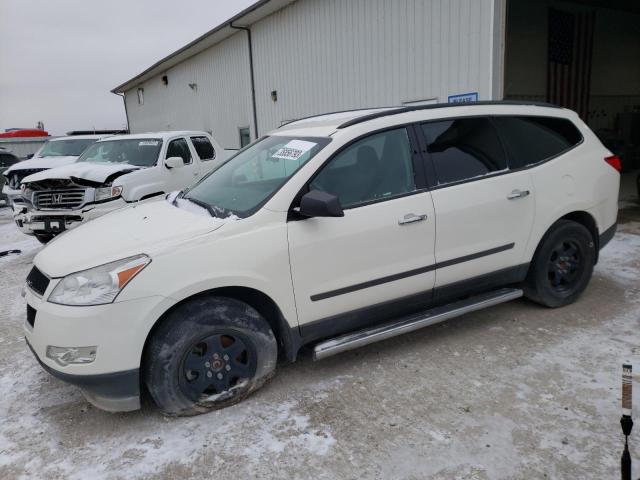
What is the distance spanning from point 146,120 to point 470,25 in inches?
800

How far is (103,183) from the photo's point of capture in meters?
6.99

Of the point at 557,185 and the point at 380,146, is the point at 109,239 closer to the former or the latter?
the point at 380,146

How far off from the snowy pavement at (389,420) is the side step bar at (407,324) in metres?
0.29

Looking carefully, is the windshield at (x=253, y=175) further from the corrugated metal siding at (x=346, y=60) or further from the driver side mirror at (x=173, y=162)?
the corrugated metal siding at (x=346, y=60)

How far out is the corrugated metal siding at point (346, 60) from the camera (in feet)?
24.3

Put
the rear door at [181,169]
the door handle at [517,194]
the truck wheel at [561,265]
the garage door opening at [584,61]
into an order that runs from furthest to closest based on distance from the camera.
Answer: the garage door opening at [584,61] < the rear door at [181,169] < the truck wheel at [561,265] < the door handle at [517,194]

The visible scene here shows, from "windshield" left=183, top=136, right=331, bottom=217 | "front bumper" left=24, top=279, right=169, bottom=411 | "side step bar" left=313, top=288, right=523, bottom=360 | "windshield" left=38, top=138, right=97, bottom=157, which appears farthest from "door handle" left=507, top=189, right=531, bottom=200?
"windshield" left=38, top=138, right=97, bottom=157

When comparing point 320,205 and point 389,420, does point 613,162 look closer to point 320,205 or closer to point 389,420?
point 320,205

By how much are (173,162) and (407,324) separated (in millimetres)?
5345

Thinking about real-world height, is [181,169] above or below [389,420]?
above

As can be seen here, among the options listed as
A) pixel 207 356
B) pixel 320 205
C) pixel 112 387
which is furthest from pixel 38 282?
pixel 320 205

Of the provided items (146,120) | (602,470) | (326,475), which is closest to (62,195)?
(326,475)

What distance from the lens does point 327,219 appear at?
3.20 metres

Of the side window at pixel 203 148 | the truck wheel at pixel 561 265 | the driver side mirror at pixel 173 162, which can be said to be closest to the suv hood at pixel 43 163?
the side window at pixel 203 148
